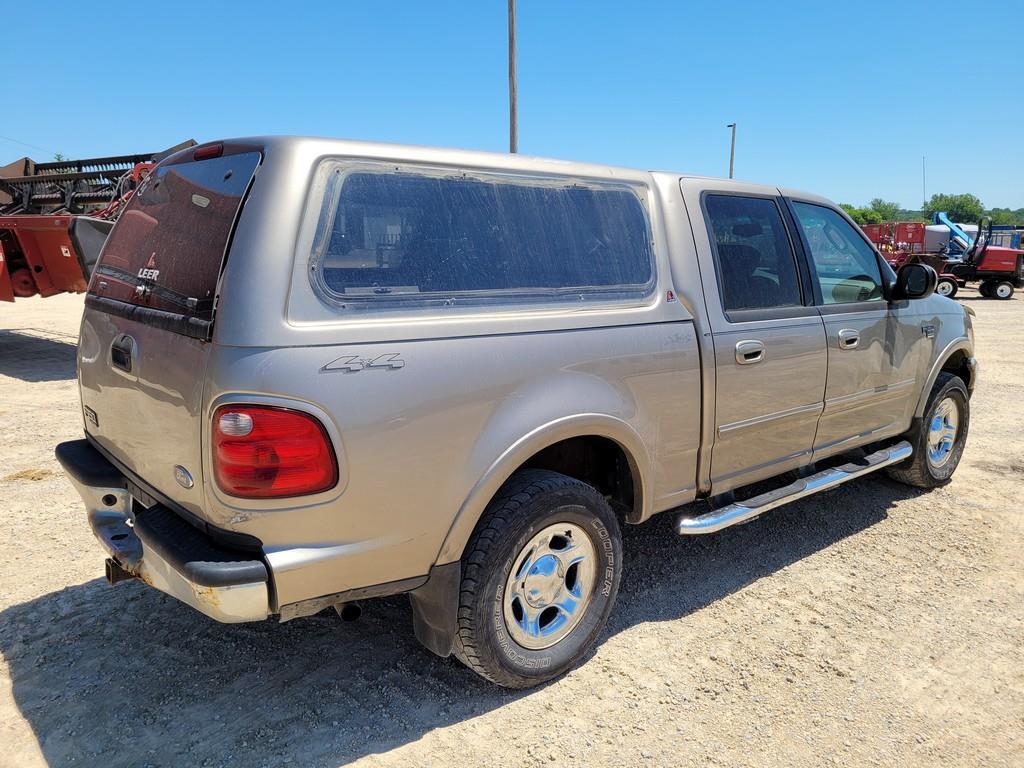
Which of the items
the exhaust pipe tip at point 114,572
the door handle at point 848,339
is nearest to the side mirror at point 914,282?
the door handle at point 848,339

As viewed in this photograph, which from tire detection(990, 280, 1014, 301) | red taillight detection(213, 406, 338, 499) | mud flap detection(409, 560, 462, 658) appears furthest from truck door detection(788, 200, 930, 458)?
tire detection(990, 280, 1014, 301)

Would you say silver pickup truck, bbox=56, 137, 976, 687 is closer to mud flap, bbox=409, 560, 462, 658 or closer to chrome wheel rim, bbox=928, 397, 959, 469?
mud flap, bbox=409, 560, 462, 658

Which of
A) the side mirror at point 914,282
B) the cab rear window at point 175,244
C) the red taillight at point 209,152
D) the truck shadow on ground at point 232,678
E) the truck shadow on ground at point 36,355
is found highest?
the red taillight at point 209,152

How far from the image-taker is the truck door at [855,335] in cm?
390

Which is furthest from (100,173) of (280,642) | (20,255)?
(280,642)

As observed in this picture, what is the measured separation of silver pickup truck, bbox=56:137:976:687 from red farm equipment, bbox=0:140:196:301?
18.8 ft

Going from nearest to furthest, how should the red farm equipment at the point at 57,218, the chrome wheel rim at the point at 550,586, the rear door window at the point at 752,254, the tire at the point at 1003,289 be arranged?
the chrome wheel rim at the point at 550,586 → the rear door window at the point at 752,254 → the red farm equipment at the point at 57,218 → the tire at the point at 1003,289

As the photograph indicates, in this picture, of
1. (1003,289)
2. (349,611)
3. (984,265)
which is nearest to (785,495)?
(349,611)

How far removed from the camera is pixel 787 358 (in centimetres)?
357

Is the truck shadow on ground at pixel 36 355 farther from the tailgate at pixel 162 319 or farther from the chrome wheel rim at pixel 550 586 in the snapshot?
the chrome wheel rim at pixel 550 586

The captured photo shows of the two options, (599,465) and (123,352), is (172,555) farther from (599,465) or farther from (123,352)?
(599,465)

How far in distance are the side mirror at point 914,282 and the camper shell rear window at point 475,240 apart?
198 cm

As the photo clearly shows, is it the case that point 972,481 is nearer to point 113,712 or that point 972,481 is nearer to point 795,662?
point 795,662

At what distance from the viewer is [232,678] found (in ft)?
9.34
